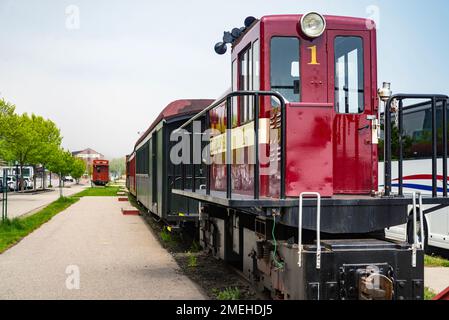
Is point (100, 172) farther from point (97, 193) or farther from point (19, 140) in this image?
point (19, 140)

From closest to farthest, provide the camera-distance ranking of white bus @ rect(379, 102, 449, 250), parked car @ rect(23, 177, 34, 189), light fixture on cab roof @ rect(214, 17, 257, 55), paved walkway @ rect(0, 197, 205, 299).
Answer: light fixture on cab roof @ rect(214, 17, 257, 55) → paved walkway @ rect(0, 197, 205, 299) → white bus @ rect(379, 102, 449, 250) → parked car @ rect(23, 177, 34, 189)

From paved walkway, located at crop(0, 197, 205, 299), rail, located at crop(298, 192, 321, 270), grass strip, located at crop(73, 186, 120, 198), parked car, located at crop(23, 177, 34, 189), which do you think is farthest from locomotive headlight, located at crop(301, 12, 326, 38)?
parked car, located at crop(23, 177, 34, 189)

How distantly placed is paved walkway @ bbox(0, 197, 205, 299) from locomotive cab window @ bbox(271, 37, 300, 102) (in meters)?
2.92

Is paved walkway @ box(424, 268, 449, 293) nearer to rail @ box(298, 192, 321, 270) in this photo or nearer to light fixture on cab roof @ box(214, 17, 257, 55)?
rail @ box(298, 192, 321, 270)

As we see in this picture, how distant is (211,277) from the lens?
8.57 m

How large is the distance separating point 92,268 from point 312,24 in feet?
18.4

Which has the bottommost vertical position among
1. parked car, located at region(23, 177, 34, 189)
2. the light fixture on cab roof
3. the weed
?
the weed

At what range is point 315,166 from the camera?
5559 mm

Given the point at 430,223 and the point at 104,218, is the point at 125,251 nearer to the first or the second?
the point at 430,223

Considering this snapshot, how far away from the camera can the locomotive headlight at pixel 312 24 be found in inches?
233

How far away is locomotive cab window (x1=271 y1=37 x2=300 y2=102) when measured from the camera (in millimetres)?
6035

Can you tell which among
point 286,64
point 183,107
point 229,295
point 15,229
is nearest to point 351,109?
point 286,64
